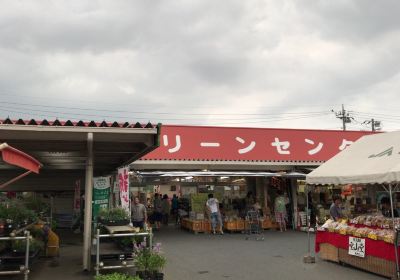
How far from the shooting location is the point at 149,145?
27.8 feet

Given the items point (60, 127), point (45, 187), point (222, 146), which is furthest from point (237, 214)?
point (60, 127)

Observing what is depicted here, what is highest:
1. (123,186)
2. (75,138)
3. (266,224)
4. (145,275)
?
(75,138)

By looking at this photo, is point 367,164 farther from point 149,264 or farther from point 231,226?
point 231,226

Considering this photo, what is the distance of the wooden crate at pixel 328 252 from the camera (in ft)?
33.9

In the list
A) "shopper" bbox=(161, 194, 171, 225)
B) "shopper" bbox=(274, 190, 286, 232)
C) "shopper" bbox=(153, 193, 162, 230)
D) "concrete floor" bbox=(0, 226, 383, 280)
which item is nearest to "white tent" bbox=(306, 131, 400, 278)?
"concrete floor" bbox=(0, 226, 383, 280)

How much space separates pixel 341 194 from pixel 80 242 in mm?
12234

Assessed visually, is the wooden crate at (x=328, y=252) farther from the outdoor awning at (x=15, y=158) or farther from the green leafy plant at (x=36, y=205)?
the green leafy plant at (x=36, y=205)

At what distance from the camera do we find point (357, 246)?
31.2 feet

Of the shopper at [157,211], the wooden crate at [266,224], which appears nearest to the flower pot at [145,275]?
the wooden crate at [266,224]

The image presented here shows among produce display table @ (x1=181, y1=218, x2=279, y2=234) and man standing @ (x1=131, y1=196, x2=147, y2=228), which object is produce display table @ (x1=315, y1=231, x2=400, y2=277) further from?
produce display table @ (x1=181, y1=218, x2=279, y2=234)

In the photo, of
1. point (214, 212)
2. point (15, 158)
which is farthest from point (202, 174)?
point (15, 158)

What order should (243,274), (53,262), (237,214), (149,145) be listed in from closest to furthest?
(149,145) < (243,274) < (53,262) < (237,214)

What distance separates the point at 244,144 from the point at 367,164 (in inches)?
329

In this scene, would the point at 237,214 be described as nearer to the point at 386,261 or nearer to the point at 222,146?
the point at 222,146
